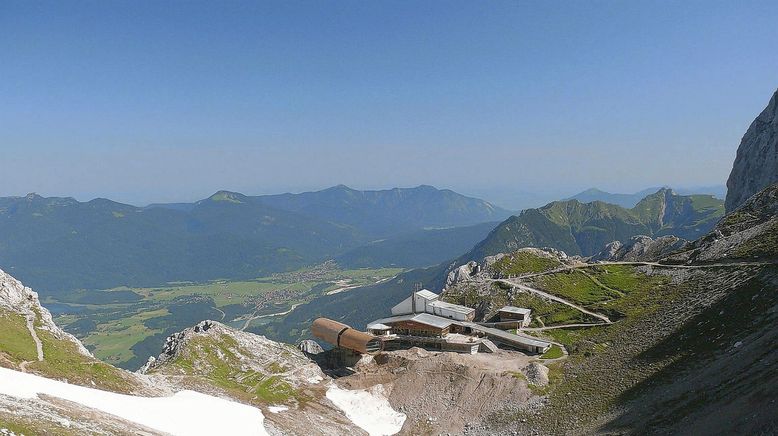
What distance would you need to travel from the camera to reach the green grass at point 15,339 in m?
48.9

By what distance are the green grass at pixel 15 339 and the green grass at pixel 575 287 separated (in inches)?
3935

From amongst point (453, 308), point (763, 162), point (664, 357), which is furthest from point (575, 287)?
point (763, 162)

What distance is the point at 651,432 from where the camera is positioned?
43875 millimetres

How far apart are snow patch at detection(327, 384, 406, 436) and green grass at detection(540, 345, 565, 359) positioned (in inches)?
1096

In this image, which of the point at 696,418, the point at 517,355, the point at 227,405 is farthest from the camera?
the point at 517,355

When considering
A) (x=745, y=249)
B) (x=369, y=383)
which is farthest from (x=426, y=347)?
(x=745, y=249)

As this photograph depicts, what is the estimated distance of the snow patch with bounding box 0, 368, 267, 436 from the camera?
4344 cm

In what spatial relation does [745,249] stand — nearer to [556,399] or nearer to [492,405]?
[556,399]

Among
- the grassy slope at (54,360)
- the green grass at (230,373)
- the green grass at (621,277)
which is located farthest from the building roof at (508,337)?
the grassy slope at (54,360)

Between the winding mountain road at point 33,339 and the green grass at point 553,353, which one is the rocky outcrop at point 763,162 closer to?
the green grass at point 553,353

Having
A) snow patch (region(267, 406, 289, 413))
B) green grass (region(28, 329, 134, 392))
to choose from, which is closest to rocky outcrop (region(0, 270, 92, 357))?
green grass (region(28, 329, 134, 392))

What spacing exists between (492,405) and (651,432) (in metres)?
25.3

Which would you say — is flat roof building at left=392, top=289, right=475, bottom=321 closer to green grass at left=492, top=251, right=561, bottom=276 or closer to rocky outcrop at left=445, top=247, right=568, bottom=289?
rocky outcrop at left=445, top=247, right=568, bottom=289

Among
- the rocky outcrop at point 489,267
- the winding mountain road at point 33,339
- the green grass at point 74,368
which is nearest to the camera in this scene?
the winding mountain road at point 33,339
